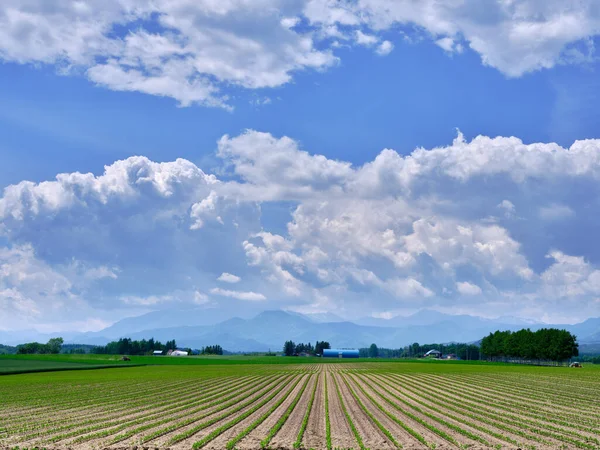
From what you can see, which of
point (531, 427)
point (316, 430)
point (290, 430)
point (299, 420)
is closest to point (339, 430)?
point (316, 430)

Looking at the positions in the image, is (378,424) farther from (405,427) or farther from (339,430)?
(339,430)

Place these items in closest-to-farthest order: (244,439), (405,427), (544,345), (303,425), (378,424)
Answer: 1. (244,439)
2. (405,427)
3. (303,425)
4. (378,424)
5. (544,345)

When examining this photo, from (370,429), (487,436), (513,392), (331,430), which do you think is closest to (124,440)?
(331,430)

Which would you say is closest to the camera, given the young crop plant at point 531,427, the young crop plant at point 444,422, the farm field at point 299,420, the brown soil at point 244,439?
the brown soil at point 244,439

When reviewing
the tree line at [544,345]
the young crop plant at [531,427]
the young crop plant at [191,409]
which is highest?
the tree line at [544,345]

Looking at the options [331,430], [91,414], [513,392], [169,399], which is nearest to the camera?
[331,430]

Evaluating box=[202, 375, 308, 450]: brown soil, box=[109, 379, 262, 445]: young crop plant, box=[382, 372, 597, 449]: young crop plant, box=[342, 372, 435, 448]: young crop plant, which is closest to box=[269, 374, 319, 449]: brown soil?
box=[202, 375, 308, 450]: brown soil

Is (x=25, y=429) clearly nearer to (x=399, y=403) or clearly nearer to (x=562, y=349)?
(x=399, y=403)

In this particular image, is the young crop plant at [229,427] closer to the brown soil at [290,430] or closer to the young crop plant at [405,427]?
the brown soil at [290,430]

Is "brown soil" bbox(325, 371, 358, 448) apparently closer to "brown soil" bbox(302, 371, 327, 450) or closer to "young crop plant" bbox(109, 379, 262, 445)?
"brown soil" bbox(302, 371, 327, 450)

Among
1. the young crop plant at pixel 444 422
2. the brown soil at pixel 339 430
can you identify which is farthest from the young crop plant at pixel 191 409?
the young crop plant at pixel 444 422

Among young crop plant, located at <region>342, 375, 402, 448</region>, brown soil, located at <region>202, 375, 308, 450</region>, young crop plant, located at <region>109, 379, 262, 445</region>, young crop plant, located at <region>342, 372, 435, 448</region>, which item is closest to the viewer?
brown soil, located at <region>202, 375, 308, 450</region>

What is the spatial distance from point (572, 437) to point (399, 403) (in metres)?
17.0

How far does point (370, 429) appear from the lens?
3291 cm
